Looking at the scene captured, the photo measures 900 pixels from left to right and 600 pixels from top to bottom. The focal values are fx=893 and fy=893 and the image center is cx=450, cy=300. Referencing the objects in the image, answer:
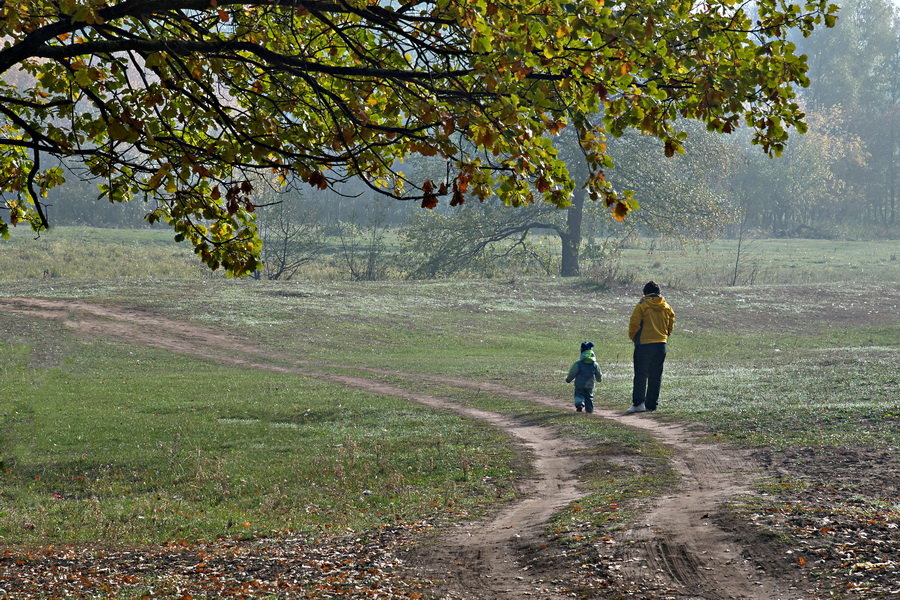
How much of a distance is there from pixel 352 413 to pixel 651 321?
581 cm

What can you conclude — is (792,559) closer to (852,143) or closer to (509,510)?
(509,510)

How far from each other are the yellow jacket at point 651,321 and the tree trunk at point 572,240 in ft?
103

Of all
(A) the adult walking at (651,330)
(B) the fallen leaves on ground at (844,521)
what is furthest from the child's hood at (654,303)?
(B) the fallen leaves on ground at (844,521)

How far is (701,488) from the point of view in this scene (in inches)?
384

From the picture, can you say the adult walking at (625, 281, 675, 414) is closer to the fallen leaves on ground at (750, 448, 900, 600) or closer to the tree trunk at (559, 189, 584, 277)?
the fallen leaves on ground at (750, 448, 900, 600)

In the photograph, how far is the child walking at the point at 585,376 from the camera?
1595 cm

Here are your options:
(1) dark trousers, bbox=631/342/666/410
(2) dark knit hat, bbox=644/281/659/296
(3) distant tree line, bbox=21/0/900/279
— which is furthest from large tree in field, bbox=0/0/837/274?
(3) distant tree line, bbox=21/0/900/279

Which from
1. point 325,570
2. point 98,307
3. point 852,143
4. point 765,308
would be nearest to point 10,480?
point 325,570

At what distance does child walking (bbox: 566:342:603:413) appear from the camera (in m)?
16.0

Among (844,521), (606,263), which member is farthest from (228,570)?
(606,263)

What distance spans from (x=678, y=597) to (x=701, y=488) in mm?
3543

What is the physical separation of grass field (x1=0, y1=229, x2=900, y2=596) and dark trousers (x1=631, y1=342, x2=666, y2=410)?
576 mm

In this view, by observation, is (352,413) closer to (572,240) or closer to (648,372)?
(648,372)

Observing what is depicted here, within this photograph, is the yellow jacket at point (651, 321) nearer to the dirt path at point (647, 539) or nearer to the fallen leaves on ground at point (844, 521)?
the dirt path at point (647, 539)
